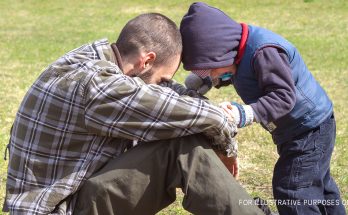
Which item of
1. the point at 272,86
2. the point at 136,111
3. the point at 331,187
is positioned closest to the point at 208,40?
the point at 272,86

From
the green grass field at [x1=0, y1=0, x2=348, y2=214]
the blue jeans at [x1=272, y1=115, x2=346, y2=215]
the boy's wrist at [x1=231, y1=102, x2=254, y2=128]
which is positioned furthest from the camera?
the green grass field at [x1=0, y1=0, x2=348, y2=214]

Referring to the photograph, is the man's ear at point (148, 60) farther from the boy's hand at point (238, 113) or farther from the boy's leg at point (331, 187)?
the boy's leg at point (331, 187)

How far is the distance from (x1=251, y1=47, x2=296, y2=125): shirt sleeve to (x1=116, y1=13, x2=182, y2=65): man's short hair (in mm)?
500

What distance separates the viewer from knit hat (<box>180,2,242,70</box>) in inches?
124

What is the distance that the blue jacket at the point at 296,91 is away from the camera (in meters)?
3.23

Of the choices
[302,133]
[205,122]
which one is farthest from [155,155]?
[302,133]

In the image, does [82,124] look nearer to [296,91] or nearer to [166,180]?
[166,180]

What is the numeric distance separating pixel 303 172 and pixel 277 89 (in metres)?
0.53

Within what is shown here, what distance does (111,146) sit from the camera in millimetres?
2650

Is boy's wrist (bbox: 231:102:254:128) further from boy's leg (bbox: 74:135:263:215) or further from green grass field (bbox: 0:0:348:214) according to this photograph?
green grass field (bbox: 0:0:348:214)

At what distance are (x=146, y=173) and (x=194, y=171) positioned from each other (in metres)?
0.18

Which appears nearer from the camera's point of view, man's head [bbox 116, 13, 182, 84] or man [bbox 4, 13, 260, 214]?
man [bbox 4, 13, 260, 214]

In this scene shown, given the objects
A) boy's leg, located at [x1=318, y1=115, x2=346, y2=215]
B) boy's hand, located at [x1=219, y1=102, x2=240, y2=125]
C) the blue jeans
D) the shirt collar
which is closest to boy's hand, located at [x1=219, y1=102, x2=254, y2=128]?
boy's hand, located at [x1=219, y1=102, x2=240, y2=125]

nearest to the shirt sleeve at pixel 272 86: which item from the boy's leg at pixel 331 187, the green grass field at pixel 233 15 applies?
the boy's leg at pixel 331 187
